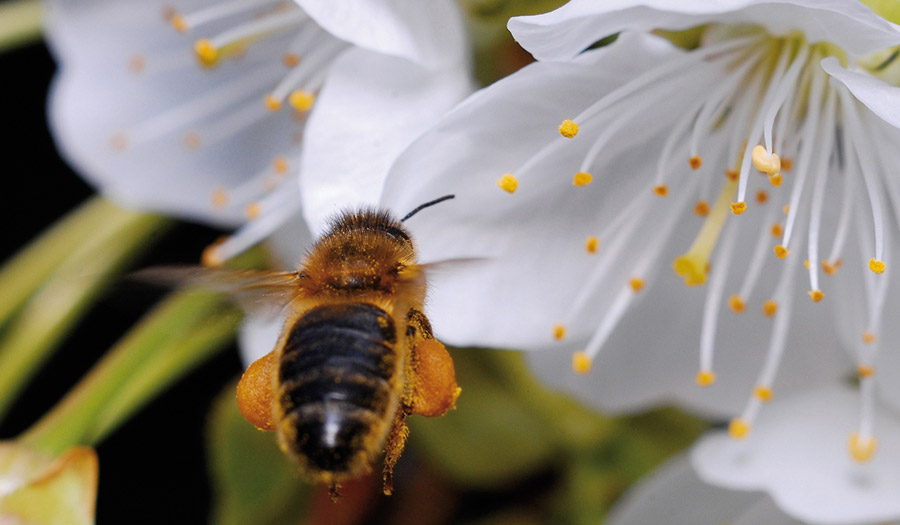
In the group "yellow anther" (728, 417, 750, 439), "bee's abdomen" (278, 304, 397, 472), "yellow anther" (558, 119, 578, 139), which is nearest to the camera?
"bee's abdomen" (278, 304, 397, 472)

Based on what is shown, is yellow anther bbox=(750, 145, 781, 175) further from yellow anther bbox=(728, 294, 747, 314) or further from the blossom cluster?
yellow anther bbox=(728, 294, 747, 314)

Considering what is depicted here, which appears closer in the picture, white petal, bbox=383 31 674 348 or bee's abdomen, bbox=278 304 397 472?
bee's abdomen, bbox=278 304 397 472

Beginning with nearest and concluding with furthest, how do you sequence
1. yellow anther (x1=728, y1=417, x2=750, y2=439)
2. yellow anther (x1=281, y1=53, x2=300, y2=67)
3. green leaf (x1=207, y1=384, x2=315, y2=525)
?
yellow anther (x1=728, y1=417, x2=750, y2=439)
yellow anther (x1=281, y1=53, x2=300, y2=67)
green leaf (x1=207, y1=384, x2=315, y2=525)

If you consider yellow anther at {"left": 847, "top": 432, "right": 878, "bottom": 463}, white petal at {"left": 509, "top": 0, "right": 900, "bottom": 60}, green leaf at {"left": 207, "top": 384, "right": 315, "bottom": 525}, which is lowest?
green leaf at {"left": 207, "top": 384, "right": 315, "bottom": 525}

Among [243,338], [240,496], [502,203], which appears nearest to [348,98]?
[502,203]

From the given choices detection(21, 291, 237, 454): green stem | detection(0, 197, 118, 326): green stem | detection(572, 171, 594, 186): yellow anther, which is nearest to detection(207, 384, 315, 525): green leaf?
detection(21, 291, 237, 454): green stem

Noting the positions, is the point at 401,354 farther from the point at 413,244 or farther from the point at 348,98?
the point at 348,98

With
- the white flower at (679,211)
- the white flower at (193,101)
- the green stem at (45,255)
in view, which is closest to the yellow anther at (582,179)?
the white flower at (679,211)
